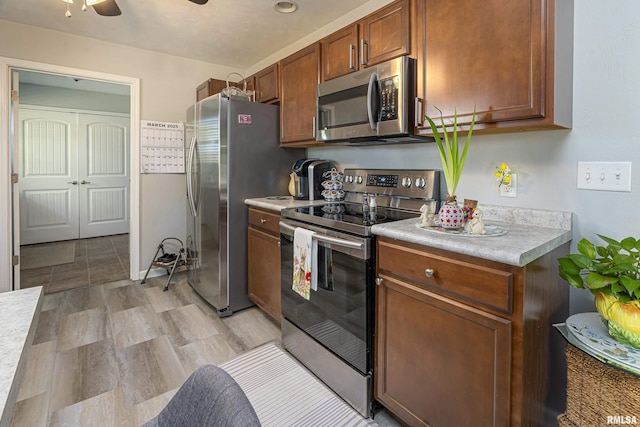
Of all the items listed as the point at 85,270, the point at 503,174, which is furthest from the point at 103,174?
the point at 503,174

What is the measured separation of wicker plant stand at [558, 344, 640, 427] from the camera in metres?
0.98

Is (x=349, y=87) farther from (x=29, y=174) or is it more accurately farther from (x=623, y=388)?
(x=29, y=174)

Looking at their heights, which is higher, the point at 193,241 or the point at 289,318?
the point at 193,241

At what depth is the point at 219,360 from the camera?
6.72ft

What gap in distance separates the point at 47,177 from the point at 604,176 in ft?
20.5

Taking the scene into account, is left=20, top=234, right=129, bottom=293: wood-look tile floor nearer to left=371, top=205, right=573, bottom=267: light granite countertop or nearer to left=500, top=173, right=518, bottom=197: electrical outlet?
left=371, top=205, right=573, bottom=267: light granite countertop

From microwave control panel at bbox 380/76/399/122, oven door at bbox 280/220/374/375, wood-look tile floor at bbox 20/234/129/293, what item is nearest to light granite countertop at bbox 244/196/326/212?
oven door at bbox 280/220/374/375

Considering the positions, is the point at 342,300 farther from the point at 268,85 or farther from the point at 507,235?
the point at 268,85

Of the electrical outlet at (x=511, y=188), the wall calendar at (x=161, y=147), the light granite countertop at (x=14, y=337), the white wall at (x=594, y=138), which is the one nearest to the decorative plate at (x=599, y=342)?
the white wall at (x=594, y=138)

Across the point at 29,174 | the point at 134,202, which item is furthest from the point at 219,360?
the point at 29,174

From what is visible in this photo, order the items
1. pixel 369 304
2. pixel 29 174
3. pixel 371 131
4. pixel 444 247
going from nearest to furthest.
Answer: pixel 444 247 → pixel 369 304 → pixel 371 131 → pixel 29 174

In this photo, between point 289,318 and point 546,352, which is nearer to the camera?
point 546,352

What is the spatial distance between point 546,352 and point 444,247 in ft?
1.77

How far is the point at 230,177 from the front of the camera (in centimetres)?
255
